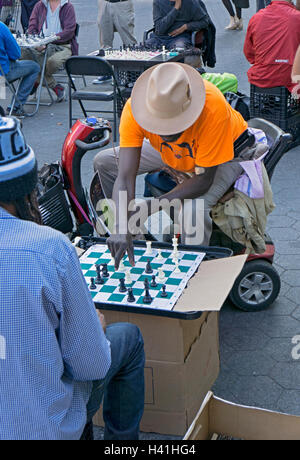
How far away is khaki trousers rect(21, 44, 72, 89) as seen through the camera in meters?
7.91

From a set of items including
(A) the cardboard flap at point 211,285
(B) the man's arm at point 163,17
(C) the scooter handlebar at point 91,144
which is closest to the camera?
(A) the cardboard flap at point 211,285

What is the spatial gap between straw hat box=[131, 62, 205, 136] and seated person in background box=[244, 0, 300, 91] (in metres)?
2.80

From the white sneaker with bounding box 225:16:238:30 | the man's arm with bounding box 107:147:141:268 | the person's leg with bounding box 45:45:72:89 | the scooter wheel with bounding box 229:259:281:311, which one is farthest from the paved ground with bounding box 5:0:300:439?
the white sneaker with bounding box 225:16:238:30

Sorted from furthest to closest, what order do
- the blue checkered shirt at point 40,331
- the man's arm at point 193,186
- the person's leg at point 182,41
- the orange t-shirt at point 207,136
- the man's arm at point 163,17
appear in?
1. the man's arm at point 163,17
2. the person's leg at point 182,41
3. the man's arm at point 193,186
4. the orange t-shirt at point 207,136
5. the blue checkered shirt at point 40,331

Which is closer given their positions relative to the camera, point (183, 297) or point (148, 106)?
point (183, 297)

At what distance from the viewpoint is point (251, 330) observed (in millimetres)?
3379

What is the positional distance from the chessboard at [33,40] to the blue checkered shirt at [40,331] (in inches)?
243

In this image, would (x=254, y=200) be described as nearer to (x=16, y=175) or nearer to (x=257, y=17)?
(x=16, y=175)

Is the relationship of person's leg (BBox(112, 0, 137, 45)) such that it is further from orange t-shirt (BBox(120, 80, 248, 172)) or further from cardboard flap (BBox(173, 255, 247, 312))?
cardboard flap (BBox(173, 255, 247, 312))

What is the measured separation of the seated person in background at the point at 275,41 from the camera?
557cm

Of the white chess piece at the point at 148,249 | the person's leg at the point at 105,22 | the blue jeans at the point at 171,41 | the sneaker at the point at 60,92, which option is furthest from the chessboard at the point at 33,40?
the white chess piece at the point at 148,249

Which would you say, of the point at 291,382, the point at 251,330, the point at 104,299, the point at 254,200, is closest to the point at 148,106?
the point at 254,200

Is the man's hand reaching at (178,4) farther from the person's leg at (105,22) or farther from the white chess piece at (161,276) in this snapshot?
the white chess piece at (161,276)
